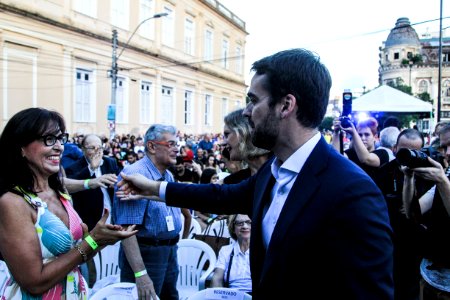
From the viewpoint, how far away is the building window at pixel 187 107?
1257 inches

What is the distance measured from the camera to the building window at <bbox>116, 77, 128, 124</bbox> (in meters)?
24.1

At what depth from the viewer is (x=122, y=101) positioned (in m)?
24.6

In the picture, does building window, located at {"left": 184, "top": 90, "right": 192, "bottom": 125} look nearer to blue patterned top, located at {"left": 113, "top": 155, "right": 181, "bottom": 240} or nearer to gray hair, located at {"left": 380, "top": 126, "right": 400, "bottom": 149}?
gray hair, located at {"left": 380, "top": 126, "right": 400, "bottom": 149}

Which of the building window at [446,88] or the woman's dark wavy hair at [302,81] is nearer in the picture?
the woman's dark wavy hair at [302,81]

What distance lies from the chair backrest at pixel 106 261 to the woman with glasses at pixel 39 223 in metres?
2.29

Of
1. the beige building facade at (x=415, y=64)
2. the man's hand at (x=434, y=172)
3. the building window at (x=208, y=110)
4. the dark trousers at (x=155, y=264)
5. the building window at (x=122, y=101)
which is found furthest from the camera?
the beige building facade at (x=415, y=64)

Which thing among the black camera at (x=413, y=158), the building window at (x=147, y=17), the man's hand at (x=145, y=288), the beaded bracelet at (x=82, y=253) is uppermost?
the building window at (x=147, y=17)

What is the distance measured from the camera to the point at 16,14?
1731 cm

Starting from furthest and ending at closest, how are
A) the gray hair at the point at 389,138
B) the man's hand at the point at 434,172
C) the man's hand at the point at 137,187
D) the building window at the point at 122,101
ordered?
the building window at the point at 122,101
the gray hair at the point at 389,138
the man's hand at the point at 434,172
the man's hand at the point at 137,187

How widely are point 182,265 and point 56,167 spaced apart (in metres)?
2.72

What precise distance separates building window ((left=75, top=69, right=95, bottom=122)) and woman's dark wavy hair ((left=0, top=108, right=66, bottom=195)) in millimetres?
19528

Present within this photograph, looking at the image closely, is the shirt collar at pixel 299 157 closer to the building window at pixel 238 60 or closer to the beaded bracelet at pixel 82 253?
the beaded bracelet at pixel 82 253

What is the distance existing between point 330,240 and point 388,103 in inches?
424

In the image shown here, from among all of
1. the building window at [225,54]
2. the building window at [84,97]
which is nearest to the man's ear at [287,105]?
the building window at [84,97]
